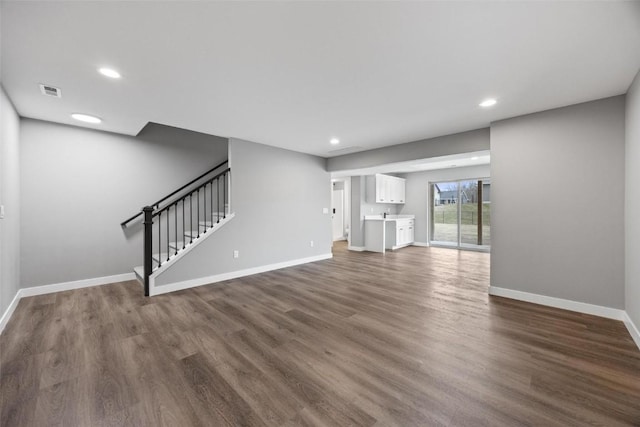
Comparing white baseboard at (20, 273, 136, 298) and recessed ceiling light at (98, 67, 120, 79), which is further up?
recessed ceiling light at (98, 67, 120, 79)

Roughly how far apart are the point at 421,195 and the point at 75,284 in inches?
344

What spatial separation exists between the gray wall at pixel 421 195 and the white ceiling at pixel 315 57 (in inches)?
185

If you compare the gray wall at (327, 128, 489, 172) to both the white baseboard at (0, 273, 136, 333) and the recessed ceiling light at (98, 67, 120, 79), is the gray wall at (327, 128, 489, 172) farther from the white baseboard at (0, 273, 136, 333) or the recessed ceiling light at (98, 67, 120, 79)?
the white baseboard at (0, 273, 136, 333)

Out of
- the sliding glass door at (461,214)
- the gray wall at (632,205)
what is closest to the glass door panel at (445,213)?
the sliding glass door at (461,214)

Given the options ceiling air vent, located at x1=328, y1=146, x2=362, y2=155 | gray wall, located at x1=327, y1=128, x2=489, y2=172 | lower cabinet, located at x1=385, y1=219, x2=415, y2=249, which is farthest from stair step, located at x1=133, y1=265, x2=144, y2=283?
lower cabinet, located at x1=385, y1=219, x2=415, y2=249

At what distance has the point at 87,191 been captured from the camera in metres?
4.13

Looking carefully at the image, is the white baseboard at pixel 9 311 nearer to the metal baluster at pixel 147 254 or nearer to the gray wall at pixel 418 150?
the metal baluster at pixel 147 254

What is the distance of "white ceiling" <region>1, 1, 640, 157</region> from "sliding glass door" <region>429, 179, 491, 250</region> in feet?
15.4

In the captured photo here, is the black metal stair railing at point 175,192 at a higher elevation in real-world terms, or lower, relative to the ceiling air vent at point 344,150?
lower

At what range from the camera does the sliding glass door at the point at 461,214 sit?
7.53 meters

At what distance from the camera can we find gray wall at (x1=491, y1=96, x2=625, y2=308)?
2963mm

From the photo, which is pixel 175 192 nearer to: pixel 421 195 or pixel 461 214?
pixel 421 195

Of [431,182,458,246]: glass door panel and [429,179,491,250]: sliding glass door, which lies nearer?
[429,179,491,250]: sliding glass door

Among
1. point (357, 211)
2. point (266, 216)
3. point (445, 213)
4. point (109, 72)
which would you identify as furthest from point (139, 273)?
point (445, 213)
